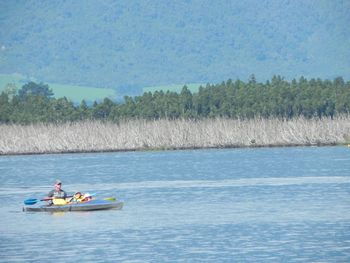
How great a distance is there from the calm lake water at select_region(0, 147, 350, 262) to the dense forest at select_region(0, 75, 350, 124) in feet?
75.1

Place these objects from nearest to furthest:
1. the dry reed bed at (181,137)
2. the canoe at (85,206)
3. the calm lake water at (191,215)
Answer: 1. the calm lake water at (191,215)
2. the canoe at (85,206)
3. the dry reed bed at (181,137)

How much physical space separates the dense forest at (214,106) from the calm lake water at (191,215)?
22877 mm

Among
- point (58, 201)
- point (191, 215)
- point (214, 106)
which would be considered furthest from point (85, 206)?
point (214, 106)

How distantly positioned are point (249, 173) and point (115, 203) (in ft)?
60.5

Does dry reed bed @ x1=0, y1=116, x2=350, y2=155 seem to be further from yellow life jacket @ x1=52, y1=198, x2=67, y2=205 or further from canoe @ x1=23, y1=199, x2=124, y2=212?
canoe @ x1=23, y1=199, x2=124, y2=212

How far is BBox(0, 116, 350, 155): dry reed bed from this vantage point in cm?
7438

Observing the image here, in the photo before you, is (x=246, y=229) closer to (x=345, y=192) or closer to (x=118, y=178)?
(x=345, y=192)

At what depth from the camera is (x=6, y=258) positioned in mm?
→ 29688

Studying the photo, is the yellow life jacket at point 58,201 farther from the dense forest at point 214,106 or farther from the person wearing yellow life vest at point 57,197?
the dense forest at point 214,106

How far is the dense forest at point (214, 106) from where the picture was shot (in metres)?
90.9

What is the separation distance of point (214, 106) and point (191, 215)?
5707 centimetres

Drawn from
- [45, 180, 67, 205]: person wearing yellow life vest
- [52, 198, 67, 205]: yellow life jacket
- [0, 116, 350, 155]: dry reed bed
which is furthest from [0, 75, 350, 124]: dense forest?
[52, 198, 67, 205]: yellow life jacket

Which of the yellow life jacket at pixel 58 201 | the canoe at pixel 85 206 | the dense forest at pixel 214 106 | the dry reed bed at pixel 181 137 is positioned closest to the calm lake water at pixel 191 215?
the canoe at pixel 85 206

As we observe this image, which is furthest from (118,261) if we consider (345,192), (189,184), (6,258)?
(189,184)
